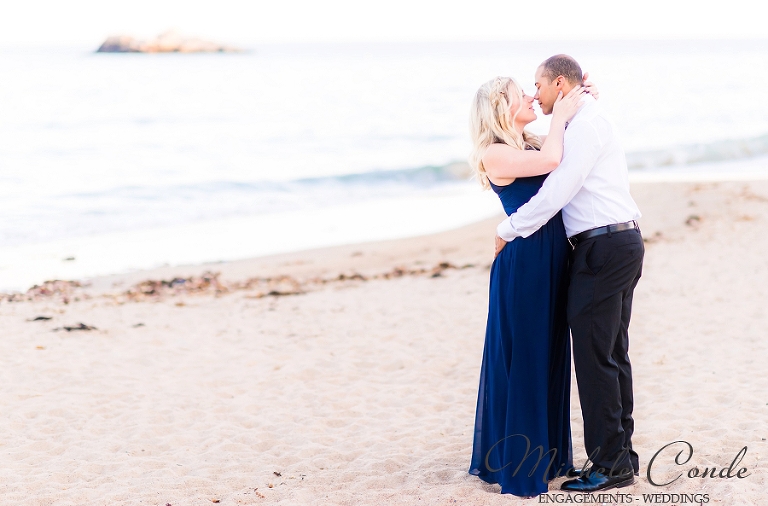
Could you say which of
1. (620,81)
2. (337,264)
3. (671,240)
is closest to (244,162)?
(337,264)

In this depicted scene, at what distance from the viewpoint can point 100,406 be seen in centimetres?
580

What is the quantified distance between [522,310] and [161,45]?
85966 mm

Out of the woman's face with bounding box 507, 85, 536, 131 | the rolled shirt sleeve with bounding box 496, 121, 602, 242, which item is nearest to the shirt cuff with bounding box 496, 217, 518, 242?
the rolled shirt sleeve with bounding box 496, 121, 602, 242

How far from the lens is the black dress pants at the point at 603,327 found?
3529 mm

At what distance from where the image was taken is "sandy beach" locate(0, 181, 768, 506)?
4371 mm

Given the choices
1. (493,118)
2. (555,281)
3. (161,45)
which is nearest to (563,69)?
(493,118)

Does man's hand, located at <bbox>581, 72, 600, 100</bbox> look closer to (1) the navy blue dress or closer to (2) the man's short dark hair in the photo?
(2) the man's short dark hair

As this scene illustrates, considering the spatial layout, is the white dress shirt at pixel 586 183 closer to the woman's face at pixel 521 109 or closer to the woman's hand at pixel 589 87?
the woman's hand at pixel 589 87

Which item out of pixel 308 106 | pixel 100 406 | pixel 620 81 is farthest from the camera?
pixel 620 81

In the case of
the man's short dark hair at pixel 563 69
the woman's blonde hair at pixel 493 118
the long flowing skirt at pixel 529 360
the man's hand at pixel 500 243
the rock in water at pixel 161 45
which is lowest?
the long flowing skirt at pixel 529 360

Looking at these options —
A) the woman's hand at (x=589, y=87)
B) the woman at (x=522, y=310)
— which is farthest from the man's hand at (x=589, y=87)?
the woman at (x=522, y=310)

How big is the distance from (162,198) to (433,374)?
39.6 ft

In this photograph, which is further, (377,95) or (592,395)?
(377,95)

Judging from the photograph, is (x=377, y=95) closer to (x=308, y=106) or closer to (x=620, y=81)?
(x=308, y=106)
